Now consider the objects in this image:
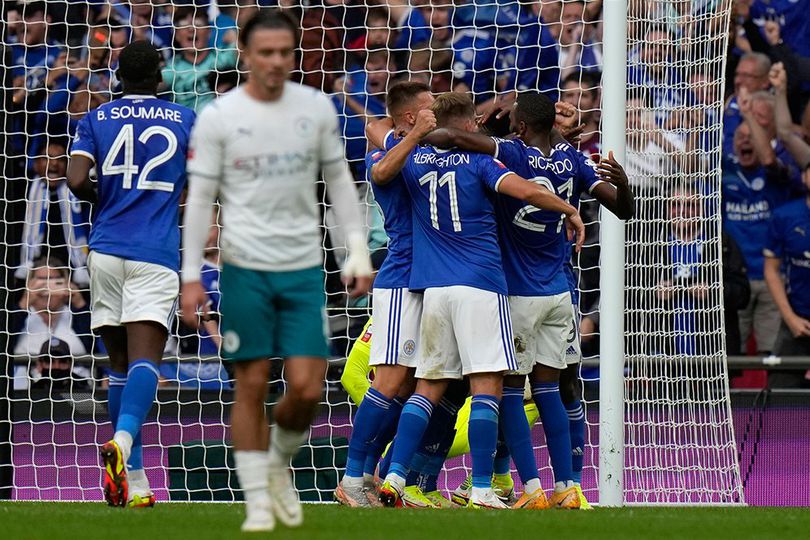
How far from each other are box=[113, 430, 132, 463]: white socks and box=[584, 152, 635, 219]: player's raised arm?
9.54ft

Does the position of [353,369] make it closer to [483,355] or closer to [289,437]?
[483,355]

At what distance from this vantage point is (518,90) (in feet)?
39.6

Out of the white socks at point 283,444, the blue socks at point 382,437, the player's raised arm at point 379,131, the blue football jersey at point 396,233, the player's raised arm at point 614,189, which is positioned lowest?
the blue socks at point 382,437

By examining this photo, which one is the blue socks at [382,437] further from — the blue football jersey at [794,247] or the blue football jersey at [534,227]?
the blue football jersey at [794,247]

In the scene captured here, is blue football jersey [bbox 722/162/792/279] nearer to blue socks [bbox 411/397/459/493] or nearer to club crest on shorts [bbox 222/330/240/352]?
blue socks [bbox 411/397/459/493]

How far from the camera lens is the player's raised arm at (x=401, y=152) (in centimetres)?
748

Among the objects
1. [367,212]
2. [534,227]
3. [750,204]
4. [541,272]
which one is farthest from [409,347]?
[750,204]

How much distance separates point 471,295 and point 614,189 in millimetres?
1137

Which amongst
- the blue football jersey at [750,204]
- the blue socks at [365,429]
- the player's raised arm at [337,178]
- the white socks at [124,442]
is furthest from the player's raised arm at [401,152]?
the blue football jersey at [750,204]

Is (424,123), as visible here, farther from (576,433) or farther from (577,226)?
(576,433)

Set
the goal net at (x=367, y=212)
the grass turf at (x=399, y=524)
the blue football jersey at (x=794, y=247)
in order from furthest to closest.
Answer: the blue football jersey at (x=794, y=247), the goal net at (x=367, y=212), the grass turf at (x=399, y=524)

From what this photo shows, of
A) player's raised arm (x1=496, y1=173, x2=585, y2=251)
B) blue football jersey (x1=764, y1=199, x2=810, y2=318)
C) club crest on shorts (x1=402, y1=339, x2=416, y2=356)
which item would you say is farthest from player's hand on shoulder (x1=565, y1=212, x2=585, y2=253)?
blue football jersey (x1=764, y1=199, x2=810, y2=318)

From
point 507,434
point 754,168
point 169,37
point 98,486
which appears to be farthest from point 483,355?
point 754,168

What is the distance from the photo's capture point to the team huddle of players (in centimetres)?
760
